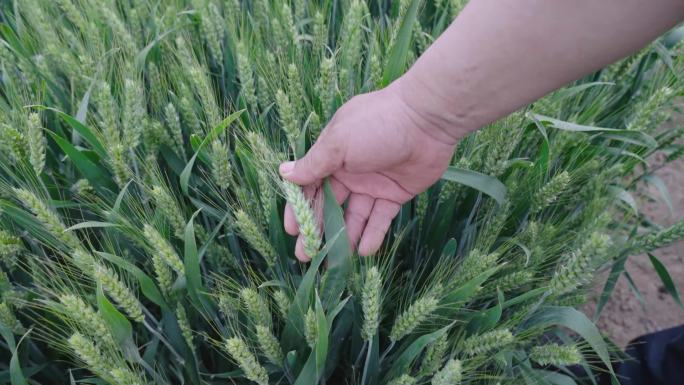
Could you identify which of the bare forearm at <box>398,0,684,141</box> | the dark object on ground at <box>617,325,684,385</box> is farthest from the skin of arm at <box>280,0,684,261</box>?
the dark object on ground at <box>617,325,684,385</box>

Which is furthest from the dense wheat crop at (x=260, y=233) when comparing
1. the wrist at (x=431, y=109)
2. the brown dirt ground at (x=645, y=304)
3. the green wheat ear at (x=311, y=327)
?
the brown dirt ground at (x=645, y=304)

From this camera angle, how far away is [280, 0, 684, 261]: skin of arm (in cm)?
79

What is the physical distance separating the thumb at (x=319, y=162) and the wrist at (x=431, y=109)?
0.14 meters

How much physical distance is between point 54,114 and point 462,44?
102cm

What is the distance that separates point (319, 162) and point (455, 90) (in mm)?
269

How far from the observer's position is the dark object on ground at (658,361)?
119 centimetres

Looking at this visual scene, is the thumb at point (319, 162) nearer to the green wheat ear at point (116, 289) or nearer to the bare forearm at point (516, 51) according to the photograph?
the bare forearm at point (516, 51)

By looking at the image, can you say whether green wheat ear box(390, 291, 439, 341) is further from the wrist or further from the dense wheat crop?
the wrist

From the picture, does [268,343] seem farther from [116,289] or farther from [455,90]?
[455,90]

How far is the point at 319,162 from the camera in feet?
3.13

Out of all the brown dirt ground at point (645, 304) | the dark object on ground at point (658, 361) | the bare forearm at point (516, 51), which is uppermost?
the bare forearm at point (516, 51)

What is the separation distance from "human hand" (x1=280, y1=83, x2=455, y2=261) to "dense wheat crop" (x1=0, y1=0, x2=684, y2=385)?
0.05 meters

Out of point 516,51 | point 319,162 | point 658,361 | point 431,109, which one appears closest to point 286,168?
point 319,162

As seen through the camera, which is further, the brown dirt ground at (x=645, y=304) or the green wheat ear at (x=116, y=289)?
the brown dirt ground at (x=645, y=304)
